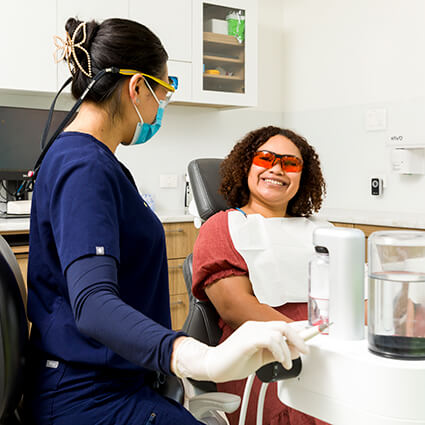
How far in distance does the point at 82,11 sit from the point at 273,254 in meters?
2.29

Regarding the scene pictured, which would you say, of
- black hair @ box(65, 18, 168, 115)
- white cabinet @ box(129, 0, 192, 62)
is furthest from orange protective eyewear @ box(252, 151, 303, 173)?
white cabinet @ box(129, 0, 192, 62)

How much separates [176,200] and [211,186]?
6.90 ft

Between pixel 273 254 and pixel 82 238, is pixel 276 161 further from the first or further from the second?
pixel 82 238

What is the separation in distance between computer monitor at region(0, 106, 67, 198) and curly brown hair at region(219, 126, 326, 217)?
5.52ft

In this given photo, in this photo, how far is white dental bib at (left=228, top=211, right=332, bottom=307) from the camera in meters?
1.69

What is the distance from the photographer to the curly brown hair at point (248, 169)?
1.97 meters

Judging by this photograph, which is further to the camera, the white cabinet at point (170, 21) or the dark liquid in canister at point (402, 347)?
the white cabinet at point (170, 21)

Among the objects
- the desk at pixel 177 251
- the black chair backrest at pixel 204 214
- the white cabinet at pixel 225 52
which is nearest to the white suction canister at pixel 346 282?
the black chair backrest at pixel 204 214

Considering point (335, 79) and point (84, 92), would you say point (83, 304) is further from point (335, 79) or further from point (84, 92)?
point (335, 79)

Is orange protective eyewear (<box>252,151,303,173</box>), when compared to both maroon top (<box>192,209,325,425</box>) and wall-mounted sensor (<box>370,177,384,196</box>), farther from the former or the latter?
wall-mounted sensor (<box>370,177,384,196</box>)

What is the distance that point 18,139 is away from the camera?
10.9ft

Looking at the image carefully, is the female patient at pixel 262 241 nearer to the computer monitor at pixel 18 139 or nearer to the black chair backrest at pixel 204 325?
the black chair backrest at pixel 204 325

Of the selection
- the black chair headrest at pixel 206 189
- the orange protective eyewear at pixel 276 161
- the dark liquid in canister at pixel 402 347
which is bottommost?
the dark liquid in canister at pixel 402 347

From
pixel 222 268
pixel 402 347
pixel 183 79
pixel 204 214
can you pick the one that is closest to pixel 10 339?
pixel 402 347
